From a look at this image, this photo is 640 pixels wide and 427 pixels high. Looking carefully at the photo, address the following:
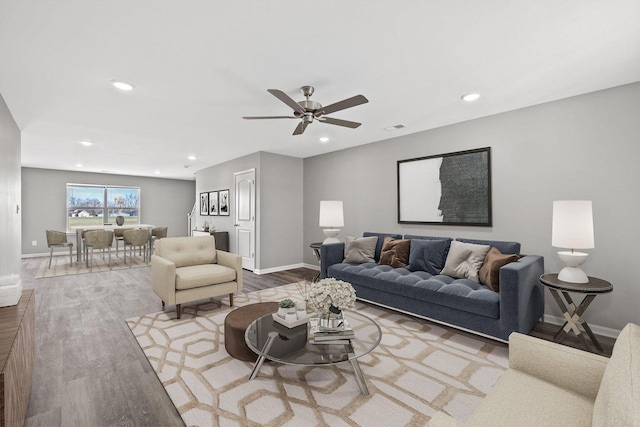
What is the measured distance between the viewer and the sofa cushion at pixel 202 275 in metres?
3.34

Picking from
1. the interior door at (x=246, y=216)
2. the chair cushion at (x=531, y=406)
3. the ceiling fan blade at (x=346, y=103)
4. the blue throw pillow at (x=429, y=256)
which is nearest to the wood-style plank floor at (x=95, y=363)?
the blue throw pillow at (x=429, y=256)

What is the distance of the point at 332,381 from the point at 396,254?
214cm

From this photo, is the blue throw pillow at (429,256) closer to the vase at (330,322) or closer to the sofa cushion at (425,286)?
the sofa cushion at (425,286)

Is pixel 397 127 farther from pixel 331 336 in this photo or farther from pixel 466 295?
pixel 331 336

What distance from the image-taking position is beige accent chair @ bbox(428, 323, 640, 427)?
0.92 meters

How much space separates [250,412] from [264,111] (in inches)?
117

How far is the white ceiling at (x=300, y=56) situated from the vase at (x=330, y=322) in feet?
6.48

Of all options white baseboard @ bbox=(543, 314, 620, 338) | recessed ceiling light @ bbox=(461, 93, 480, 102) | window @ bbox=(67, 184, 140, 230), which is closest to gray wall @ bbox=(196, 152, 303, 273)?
recessed ceiling light @ bbox=(461, 93, 480, 102)

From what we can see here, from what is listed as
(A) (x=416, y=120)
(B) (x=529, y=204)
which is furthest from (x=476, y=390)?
(A) (x=416, y=120)

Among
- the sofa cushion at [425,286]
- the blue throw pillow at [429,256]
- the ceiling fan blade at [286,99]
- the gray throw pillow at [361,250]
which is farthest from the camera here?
the gray throw pillow at [361,250]

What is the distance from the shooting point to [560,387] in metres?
1.38

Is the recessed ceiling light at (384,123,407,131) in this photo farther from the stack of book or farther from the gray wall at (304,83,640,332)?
the stack of book

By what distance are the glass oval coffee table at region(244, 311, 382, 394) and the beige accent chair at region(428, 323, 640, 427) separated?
0.83 meters

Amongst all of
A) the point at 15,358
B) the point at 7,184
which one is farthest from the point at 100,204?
the point at 15,358
